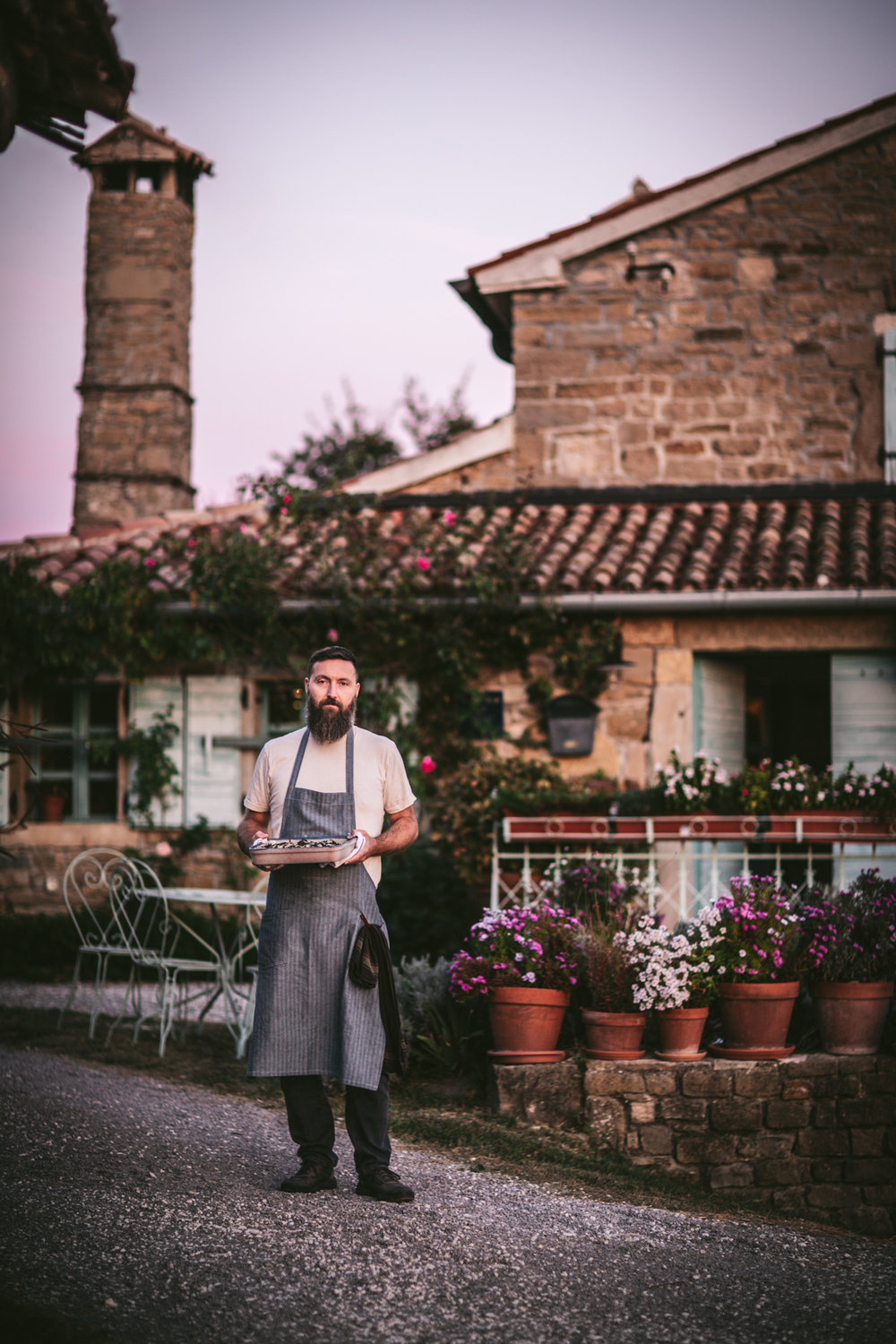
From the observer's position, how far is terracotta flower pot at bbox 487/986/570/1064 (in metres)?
5.20

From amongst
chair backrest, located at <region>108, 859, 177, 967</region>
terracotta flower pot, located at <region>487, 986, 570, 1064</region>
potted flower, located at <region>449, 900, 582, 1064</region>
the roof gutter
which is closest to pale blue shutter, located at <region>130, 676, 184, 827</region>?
the roof gutter

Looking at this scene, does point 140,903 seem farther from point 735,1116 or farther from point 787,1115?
point 787,1115

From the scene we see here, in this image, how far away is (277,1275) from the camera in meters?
3.12

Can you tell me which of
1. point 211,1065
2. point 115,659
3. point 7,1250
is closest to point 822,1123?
point 211,1065

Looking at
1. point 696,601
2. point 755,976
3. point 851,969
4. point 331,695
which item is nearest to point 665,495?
point 696,601

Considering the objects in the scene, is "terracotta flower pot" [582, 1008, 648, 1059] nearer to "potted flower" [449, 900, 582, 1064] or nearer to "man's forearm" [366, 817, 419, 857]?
"potted flower" [449, 900, 582, 1064]

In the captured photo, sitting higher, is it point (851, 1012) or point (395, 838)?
point (395, 838)

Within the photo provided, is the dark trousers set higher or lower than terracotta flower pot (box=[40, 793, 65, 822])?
lower

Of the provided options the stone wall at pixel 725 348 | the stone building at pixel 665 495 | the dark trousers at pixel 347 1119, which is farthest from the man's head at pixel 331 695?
the stone wall at pixel 725 348

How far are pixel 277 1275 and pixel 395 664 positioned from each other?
18.7ft

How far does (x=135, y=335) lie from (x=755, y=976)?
10.3 metres

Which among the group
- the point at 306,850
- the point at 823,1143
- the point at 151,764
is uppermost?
the point at 151,764

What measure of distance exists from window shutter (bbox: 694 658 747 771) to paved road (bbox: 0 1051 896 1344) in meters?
4.30

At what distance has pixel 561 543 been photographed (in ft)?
28.8
